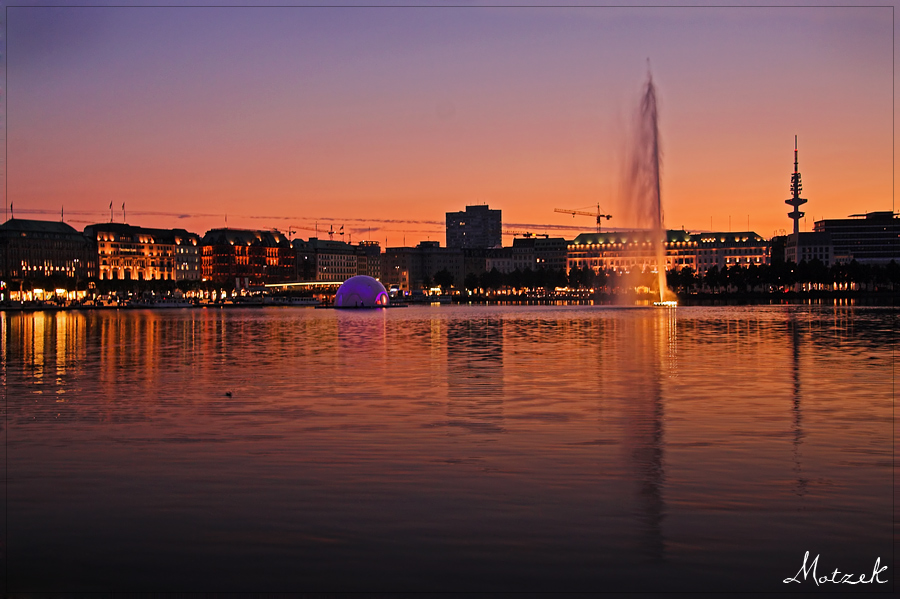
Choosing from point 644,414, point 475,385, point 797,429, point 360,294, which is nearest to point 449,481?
point 644,414

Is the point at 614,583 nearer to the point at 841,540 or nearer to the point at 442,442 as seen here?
the point at 841,540

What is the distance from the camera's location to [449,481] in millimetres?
14844

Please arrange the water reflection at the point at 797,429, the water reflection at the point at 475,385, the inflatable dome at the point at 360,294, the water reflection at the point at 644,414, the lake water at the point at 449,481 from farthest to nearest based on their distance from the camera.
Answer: the inflatable dome at the point at 360,294 < the water reflection at the point at 475,385 < the water reflection at the point at 797,429 < the water reflection at the point at 644,414 < the lake water at the point at 449,481

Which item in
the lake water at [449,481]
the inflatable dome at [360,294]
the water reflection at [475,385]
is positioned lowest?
the lake water at [449,481]

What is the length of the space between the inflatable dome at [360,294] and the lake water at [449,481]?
5668 inches

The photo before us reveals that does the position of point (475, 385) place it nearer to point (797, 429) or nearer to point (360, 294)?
point (797, 429)

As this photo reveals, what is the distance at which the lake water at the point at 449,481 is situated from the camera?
10.5m

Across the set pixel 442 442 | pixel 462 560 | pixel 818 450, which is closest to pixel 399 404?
pixel 442 442

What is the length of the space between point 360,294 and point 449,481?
16343cm

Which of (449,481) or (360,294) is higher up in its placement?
(360,294)

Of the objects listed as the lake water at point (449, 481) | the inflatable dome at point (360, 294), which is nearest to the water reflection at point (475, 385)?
the lake water at point (449, 481)

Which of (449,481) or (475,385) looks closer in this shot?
(449,481)

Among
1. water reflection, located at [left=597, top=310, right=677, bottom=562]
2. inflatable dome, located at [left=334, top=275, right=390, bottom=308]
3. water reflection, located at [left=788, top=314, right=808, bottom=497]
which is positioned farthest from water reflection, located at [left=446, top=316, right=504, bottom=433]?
inflatable dome, located at [left=334, top=275, right=390, bottom=308]

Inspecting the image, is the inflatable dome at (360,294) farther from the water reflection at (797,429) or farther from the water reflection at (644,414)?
the water reflection at (797,429)
